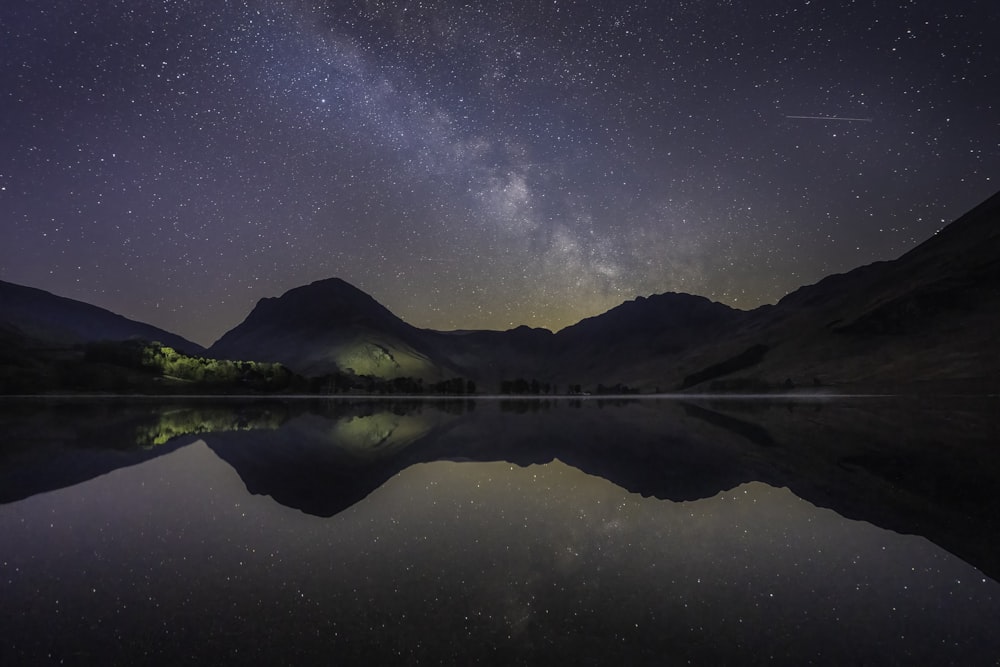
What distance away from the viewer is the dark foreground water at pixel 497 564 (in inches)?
239

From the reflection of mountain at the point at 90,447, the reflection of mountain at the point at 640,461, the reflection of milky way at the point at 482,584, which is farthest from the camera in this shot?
the reflection of mountain at the point at 90,447

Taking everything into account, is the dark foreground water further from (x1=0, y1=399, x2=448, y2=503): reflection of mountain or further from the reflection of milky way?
(x1=0, y1=399, x2=448, y2=503): reflection of mountain

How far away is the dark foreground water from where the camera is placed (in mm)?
6062

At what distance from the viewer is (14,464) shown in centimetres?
1923

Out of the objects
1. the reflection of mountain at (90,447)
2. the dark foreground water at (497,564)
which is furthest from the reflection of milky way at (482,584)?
the reflection of mountain at (90,447)

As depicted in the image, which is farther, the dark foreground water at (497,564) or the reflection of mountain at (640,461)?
the reflection of mountain at (640,461)

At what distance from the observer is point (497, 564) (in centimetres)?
887

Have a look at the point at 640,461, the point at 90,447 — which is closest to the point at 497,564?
the point at 640,461

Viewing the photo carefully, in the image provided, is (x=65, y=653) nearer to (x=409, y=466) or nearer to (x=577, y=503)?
(x=577, y=503)

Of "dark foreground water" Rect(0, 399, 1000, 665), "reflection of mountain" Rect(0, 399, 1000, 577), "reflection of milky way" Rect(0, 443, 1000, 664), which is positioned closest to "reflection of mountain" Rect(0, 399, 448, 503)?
"reflection of mountain" Rect(0, 399, 1000, 577)

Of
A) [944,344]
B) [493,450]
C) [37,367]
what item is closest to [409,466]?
[493,450]

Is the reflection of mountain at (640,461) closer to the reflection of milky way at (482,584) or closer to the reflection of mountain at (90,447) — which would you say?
the reflection of mountain at (90,447)

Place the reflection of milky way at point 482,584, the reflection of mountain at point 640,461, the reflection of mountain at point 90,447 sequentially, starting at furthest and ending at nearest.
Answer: the reflection of mountain at point 90,447, the reflection of mountain at point 640,461, the reflection of milky way at point 482,584

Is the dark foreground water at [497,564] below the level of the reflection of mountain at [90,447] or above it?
above
